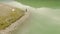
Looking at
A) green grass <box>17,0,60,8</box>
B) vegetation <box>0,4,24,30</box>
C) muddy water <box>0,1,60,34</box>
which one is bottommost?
muddy water <box>0,1,60,34</box>

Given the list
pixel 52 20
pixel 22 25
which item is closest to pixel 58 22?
pixel 52 20

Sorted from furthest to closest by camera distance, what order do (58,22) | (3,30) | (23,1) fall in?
(23,1)
(58,22)
(3,30)

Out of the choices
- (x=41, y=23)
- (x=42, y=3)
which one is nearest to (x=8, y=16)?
(x=41, y=23)

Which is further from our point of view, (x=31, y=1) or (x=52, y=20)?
(x=31, y=1)

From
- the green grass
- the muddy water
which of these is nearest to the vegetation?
the muddy water

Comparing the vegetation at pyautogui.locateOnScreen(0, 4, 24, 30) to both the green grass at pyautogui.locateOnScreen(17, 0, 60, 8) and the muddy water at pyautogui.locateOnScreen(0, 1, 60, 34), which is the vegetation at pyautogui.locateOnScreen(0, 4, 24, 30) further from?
the green grass at pyautogui.locateOnScreen(17, 0, 60, 8)

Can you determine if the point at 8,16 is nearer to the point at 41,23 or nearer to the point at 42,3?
the point at 41,23

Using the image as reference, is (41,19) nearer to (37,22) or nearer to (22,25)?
(37,22)

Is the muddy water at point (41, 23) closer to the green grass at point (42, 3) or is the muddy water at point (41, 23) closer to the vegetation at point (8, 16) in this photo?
the vegetation at point (8, 16)

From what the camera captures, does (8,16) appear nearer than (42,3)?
Yes
